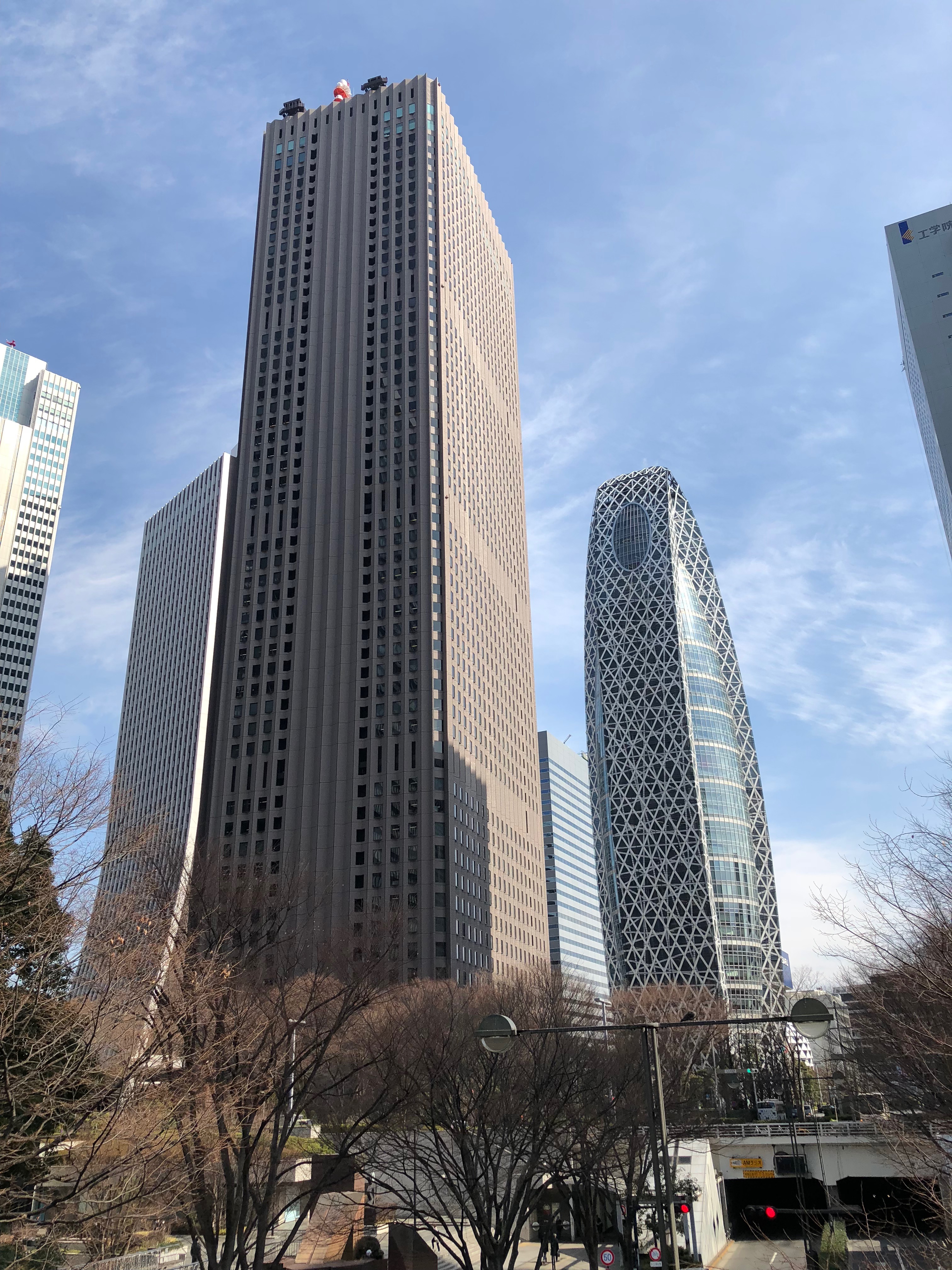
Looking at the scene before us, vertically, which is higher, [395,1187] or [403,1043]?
[403,1043]

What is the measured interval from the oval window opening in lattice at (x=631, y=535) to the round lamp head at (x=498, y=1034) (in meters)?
171

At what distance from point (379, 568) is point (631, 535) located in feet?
259

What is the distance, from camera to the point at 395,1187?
147ft

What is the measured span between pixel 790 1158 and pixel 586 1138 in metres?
26.7

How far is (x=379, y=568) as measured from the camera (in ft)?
401

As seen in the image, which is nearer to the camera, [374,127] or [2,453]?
[374,127]

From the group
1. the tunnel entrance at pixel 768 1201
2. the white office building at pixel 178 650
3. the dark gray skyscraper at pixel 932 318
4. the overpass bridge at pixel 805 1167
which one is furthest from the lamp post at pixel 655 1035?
the white office building at pixel 178 650

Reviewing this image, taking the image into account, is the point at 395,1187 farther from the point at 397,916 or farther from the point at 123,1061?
the point at 123,1061

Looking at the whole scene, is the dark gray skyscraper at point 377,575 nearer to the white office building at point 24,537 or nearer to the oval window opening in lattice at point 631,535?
the oval window opening in lattice at point 631,535

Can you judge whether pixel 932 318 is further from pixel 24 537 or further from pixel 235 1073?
pixel 24 537

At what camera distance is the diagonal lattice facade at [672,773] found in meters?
165

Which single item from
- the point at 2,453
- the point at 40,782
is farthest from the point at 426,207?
the point at 40,782

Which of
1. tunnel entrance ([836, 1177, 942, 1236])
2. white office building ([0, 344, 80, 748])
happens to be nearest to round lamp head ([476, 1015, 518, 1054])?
tunnel entrance ([836, 1177, 942, 1236])

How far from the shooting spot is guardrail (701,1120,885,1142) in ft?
176
